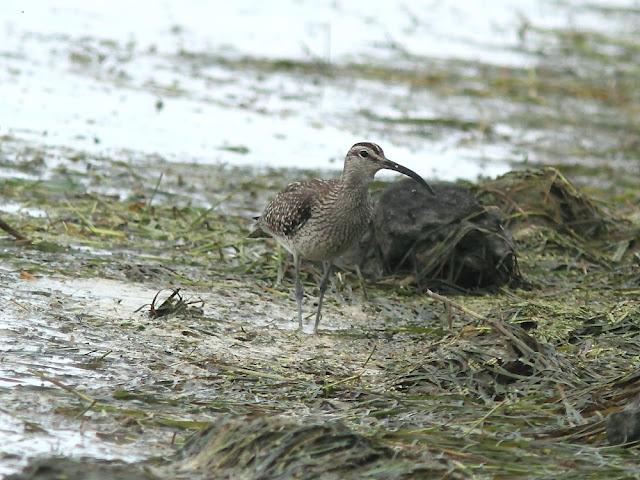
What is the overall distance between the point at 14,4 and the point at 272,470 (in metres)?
14.5

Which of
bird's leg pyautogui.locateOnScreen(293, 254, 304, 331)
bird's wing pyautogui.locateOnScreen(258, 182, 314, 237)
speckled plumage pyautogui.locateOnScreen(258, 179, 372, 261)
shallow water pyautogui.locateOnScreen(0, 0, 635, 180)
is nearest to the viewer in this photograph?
bird's leg pyautogui.locateOnScreen(293, 254, 304, 331)

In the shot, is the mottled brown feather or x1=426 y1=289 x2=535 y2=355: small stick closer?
x1=426 y1=289 x2=535 y2=355: small stick

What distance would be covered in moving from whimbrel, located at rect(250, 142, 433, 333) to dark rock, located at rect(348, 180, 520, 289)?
720mm

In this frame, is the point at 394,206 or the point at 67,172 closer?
the point at 394,206

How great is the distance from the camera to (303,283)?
9.73 metres

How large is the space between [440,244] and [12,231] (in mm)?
2845

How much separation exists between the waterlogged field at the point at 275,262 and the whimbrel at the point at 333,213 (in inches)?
16.0

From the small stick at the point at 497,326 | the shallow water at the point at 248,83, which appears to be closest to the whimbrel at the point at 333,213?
the small stick at the point at 497,326

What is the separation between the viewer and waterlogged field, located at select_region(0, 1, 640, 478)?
607cm

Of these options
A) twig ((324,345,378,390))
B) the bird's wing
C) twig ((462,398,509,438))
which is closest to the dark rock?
the bird's wing

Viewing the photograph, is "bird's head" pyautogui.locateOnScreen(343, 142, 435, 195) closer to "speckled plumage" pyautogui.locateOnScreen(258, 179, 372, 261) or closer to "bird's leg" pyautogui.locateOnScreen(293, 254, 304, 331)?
"speckled plumage" pyautogui.locateOnScreen(258, 179, 372, 261)

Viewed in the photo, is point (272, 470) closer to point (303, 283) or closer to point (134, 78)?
point (303, 283)

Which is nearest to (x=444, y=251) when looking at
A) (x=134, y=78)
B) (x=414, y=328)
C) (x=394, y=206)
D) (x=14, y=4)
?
(x=394, y=206)

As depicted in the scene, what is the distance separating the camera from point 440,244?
9.77 meters
